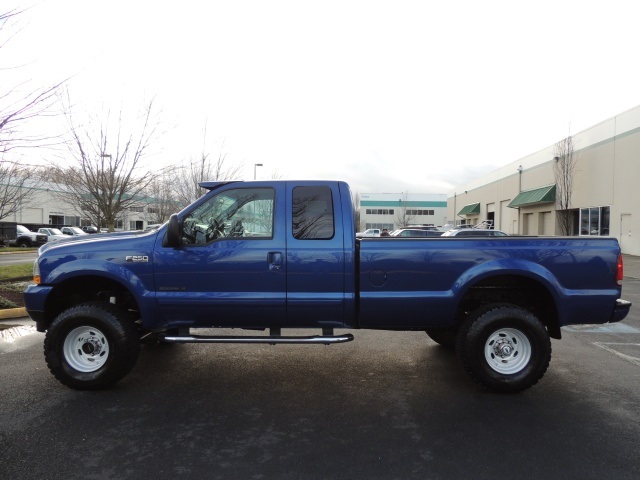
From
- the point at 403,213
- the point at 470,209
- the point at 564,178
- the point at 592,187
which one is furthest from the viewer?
the point at 403,213

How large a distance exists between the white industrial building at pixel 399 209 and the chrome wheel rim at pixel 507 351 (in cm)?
8083

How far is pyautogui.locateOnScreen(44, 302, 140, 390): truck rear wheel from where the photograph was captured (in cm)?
452

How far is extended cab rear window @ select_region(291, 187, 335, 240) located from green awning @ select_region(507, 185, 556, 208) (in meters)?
32.3

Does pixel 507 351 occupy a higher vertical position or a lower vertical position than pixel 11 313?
higher

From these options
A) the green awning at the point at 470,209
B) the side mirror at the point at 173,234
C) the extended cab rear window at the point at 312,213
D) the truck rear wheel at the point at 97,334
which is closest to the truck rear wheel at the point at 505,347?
the extended cab rear window at the point at 312,213

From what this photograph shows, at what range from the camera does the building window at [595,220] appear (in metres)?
26.6

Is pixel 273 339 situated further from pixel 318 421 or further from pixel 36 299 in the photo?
pixel 36 299

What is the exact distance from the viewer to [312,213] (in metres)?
4.68

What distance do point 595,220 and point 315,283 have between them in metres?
28.8

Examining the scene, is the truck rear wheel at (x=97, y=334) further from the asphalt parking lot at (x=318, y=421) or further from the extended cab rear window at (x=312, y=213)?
the extended cab rear window at (x=312, y=213)

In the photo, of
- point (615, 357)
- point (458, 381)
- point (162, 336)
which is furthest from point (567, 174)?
point (162, 336)

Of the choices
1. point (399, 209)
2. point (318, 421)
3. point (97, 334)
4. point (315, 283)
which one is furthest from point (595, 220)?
point (399, 209)

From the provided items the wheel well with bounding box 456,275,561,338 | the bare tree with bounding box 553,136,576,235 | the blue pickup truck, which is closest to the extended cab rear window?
the blue pickup truck

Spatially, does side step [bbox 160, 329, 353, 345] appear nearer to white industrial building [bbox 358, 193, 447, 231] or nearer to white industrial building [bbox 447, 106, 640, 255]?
white industrial building [bbox 447, 106, 640, 255]
